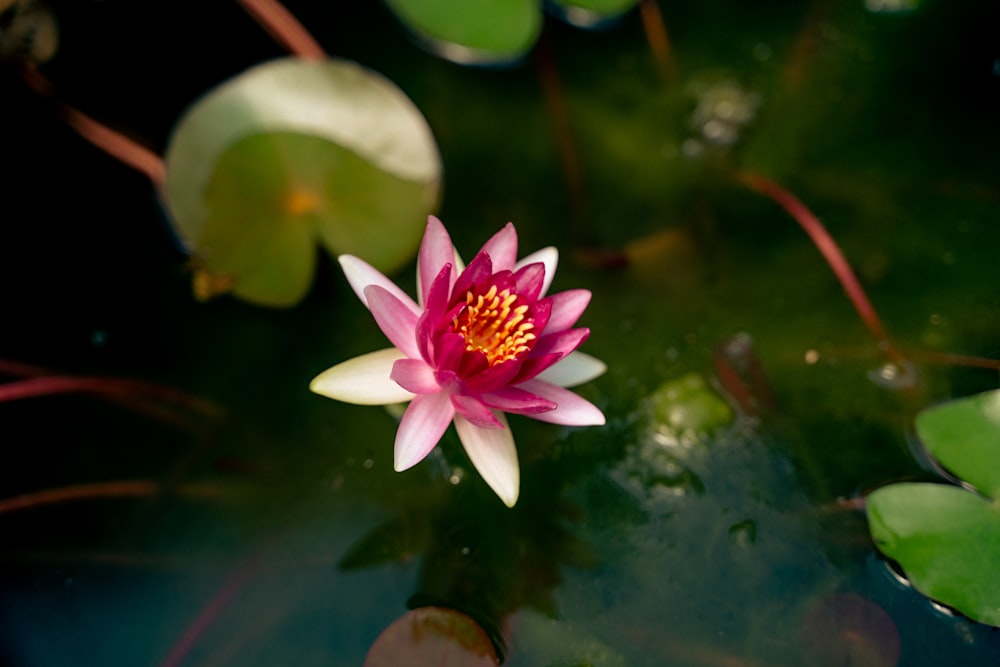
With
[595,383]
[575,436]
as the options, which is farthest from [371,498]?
[595,383]

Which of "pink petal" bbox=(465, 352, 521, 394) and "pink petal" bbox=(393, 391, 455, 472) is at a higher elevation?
"pink petal" bbox=(465, 352, 521, 394)

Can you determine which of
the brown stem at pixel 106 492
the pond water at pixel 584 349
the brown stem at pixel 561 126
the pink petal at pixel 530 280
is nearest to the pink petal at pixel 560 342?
the pink petal at pixel 530 280

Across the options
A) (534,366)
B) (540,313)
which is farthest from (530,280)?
(534,366)

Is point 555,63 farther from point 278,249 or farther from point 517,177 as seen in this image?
point 278,249

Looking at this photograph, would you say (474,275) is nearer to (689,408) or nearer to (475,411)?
(475,411)

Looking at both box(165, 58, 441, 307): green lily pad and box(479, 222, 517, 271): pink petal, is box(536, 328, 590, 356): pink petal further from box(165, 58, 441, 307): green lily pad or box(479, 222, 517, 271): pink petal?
box(165, 58, 441, 307): green lily pad

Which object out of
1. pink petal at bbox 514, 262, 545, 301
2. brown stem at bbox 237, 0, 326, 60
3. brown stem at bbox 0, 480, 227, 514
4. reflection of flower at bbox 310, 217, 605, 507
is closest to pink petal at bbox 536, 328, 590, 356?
reflection of flower at bbox 310, 217, 605, 507
